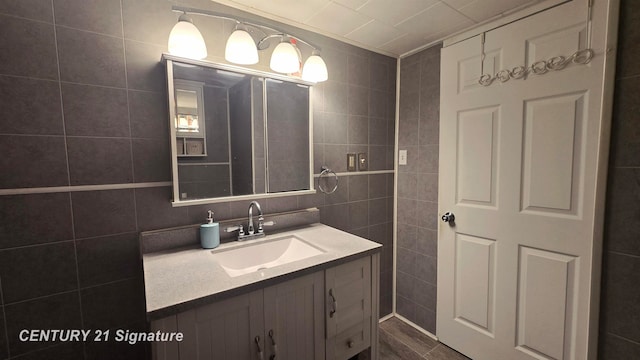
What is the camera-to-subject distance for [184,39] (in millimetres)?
1140

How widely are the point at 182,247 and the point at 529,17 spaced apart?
2.15m

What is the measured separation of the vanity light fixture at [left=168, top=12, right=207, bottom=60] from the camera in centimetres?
114

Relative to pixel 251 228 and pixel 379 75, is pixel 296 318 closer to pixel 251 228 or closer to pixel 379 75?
pixel 251 228

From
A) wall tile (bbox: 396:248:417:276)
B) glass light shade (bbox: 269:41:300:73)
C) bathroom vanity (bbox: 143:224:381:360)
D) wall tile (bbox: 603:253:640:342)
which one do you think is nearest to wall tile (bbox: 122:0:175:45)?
glass light shade (bbox: 269:41:300:73)

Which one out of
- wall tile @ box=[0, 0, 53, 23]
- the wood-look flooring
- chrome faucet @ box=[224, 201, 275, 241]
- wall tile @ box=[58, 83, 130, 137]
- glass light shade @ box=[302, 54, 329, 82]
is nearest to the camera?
wall tile @ box=[0, 0, 53, 23]

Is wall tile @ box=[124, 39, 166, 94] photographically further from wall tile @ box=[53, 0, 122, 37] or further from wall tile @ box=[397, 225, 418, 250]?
wall tile @ box=[397, 225, 418, 250]

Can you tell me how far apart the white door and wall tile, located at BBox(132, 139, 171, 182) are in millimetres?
1685

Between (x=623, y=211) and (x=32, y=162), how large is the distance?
8.17ft

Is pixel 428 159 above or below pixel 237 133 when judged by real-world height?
below

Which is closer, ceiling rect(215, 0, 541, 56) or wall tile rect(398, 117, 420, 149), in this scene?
ceiling rect(215, 0, 541, 56)

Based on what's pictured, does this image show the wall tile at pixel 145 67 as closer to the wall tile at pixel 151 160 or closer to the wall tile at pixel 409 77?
the wall tile at pixel 151 160

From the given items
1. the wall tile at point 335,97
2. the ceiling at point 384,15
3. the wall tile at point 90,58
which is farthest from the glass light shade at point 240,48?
the wall tile at point 335,97

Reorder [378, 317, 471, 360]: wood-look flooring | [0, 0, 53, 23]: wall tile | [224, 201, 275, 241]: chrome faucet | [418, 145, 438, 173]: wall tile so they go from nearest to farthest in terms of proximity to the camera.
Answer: [0, 0, 53, 23]: wall tile
[224, 201, 275, 241]: chrome faucet
[378, 317, 471, 360]: wood-look flooring
[418, 145, 438, 173]: wall tile

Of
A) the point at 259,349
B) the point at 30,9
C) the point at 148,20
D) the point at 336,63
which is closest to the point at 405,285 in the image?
the point at 259,349
